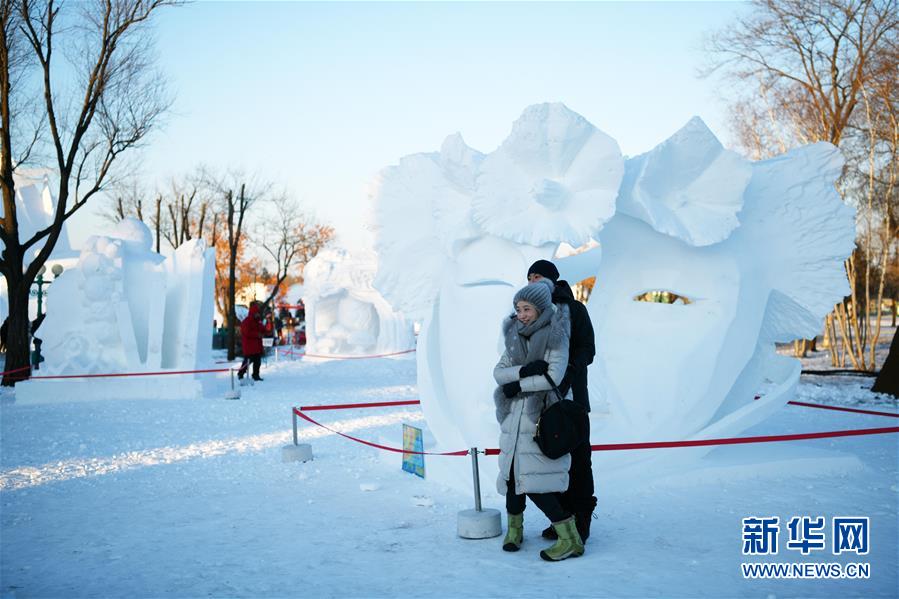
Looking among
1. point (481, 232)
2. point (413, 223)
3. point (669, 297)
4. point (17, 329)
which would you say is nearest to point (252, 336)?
point (17, 329)

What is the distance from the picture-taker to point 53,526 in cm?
592

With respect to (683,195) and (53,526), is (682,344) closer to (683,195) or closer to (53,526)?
(683,195)

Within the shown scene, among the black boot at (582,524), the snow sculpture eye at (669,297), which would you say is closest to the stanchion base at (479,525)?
the black boot at (582,524)

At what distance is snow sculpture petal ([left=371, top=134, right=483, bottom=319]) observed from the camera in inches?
293

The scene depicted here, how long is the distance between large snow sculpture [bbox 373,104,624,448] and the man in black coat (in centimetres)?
→ 142

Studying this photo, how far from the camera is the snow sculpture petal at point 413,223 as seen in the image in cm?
745

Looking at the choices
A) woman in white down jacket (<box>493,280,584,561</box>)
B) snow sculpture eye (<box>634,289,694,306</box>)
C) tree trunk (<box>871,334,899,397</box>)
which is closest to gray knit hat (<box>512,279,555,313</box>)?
woman in white down jacket (<box>493,280,584,561</box>)

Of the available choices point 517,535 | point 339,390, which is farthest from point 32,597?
point 339,390

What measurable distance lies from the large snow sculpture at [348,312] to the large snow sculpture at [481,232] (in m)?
17.6

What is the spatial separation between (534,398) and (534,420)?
13 centimetres

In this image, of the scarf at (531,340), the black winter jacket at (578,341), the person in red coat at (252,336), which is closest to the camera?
the scarf at (531,340)

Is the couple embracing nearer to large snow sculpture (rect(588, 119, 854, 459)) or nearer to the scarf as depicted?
the scarf

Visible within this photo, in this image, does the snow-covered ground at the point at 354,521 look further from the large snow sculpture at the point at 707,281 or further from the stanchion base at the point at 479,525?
the large snow sculpture at the point at 707,281

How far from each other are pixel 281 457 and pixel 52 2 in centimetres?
1254
